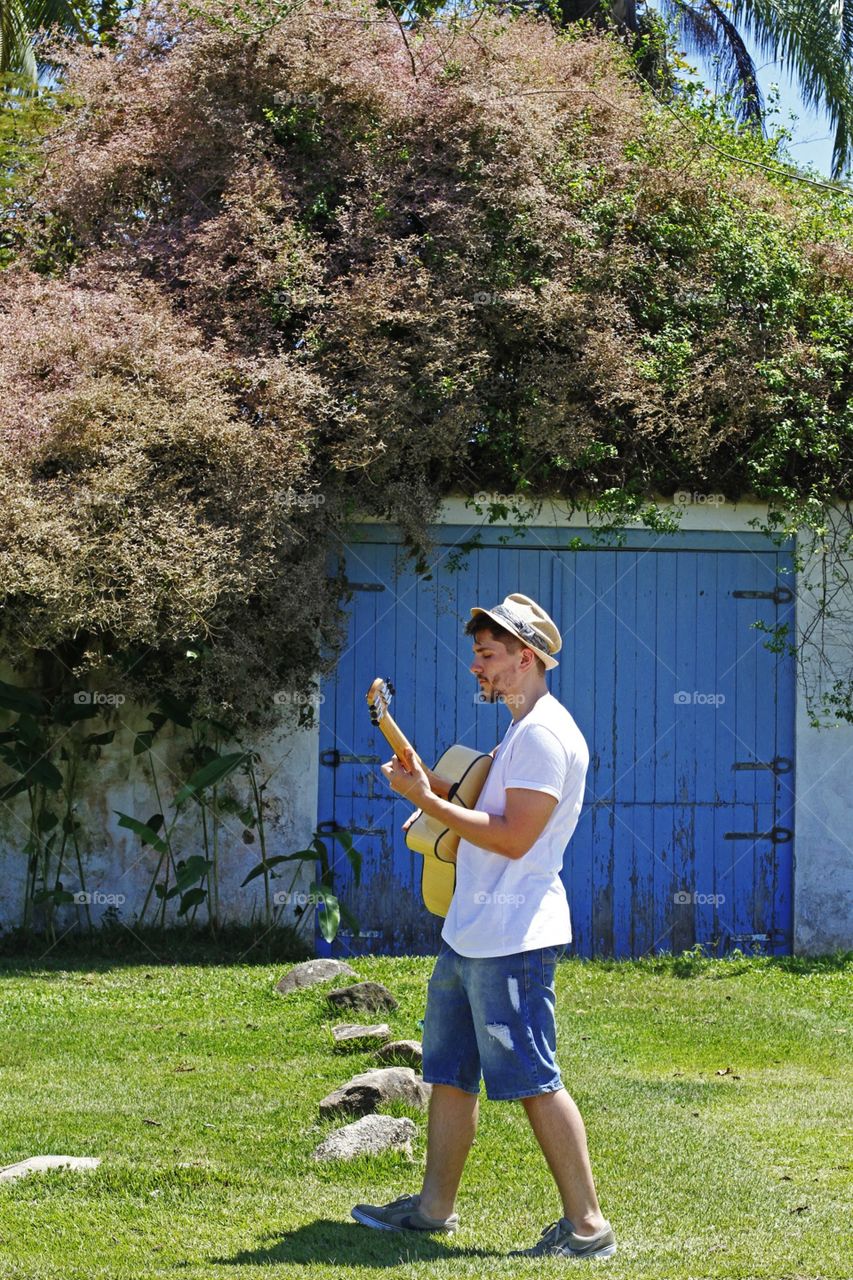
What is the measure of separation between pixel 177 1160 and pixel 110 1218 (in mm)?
565

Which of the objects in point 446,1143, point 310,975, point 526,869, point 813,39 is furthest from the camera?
point 813,39

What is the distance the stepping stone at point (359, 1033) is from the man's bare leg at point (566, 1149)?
8.66 feet

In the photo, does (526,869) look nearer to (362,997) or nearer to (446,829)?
(446,829)

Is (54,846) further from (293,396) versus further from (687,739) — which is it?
(687,739)

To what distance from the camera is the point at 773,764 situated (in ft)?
31.2

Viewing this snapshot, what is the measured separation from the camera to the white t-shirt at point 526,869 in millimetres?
3797

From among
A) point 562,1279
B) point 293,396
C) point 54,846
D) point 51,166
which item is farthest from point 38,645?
point 562,1279

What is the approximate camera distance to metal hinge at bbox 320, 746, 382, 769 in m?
9.30

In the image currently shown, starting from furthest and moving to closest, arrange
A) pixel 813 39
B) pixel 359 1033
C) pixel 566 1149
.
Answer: pixel 813 39 → pixel 359 1033 → pixel 566 1149

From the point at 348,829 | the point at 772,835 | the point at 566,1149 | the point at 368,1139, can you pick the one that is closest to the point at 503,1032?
the point at 566,1149

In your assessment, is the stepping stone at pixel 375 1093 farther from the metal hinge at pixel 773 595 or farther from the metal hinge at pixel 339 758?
the metal hinge at pixel 773 595

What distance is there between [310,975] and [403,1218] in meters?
3.58

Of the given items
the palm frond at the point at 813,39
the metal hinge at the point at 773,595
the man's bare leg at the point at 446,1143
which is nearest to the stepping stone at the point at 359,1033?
the man's bare leg at the point at 446,1143

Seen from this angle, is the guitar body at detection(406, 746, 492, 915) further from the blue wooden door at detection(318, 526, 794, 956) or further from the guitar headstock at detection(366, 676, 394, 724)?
the blue wooden door at detection(318, 526, 794, 956)
